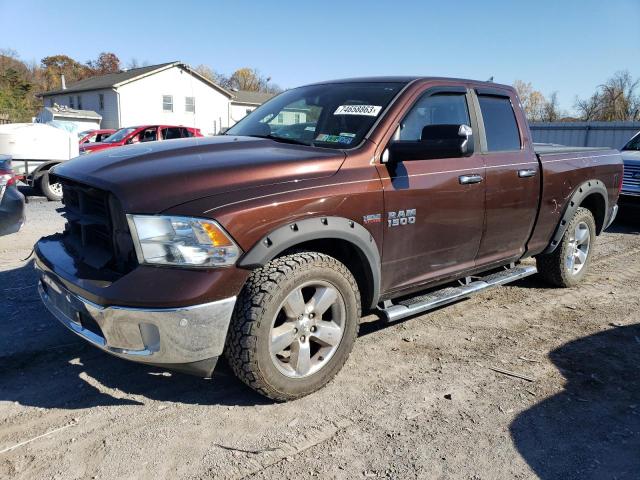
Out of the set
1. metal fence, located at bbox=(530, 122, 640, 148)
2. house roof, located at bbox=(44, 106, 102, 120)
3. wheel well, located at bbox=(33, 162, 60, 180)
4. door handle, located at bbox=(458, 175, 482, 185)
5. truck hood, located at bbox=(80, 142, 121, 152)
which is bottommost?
wheel well, located at bbox=(33, 162, 60, 180)

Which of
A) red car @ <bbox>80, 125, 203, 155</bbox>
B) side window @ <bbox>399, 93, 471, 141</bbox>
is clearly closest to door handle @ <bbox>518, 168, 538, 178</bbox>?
side window @ <bbox>399, 93, 471, 141</bbox>

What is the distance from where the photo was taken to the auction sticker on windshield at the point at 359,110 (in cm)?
360

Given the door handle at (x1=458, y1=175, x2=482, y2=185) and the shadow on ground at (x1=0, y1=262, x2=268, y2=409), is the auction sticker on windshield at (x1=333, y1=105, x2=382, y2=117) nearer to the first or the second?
the door handle at (x1=458, y1=175, x2=482, y2=185)

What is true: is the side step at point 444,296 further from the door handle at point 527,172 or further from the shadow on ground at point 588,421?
the door handle at point 527,172

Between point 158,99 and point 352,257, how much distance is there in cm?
3699

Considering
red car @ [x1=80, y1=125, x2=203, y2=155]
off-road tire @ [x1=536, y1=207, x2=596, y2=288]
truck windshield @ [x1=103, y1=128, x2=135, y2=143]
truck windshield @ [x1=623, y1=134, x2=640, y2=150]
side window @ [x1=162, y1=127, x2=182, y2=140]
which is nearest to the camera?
off-road tire @ [x1=536, y1=207, x2=596, y2=288]

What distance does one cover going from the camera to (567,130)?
1991 centimetres

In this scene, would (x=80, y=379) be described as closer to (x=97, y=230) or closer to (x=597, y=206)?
(x=97, y=230)

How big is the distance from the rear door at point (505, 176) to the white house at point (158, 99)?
1253 inches

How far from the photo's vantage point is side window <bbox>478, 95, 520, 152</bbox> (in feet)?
14.3

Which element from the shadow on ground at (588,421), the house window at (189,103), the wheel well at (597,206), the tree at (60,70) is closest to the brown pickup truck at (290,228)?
the shadow on ground at (588,421)

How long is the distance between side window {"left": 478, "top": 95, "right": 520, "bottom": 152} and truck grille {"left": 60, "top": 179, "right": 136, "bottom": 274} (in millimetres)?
2950

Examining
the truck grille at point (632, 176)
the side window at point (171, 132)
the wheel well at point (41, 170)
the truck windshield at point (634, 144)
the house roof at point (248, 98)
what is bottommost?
the wheel well at point (41, 170)

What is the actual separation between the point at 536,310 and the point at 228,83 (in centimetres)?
8383
